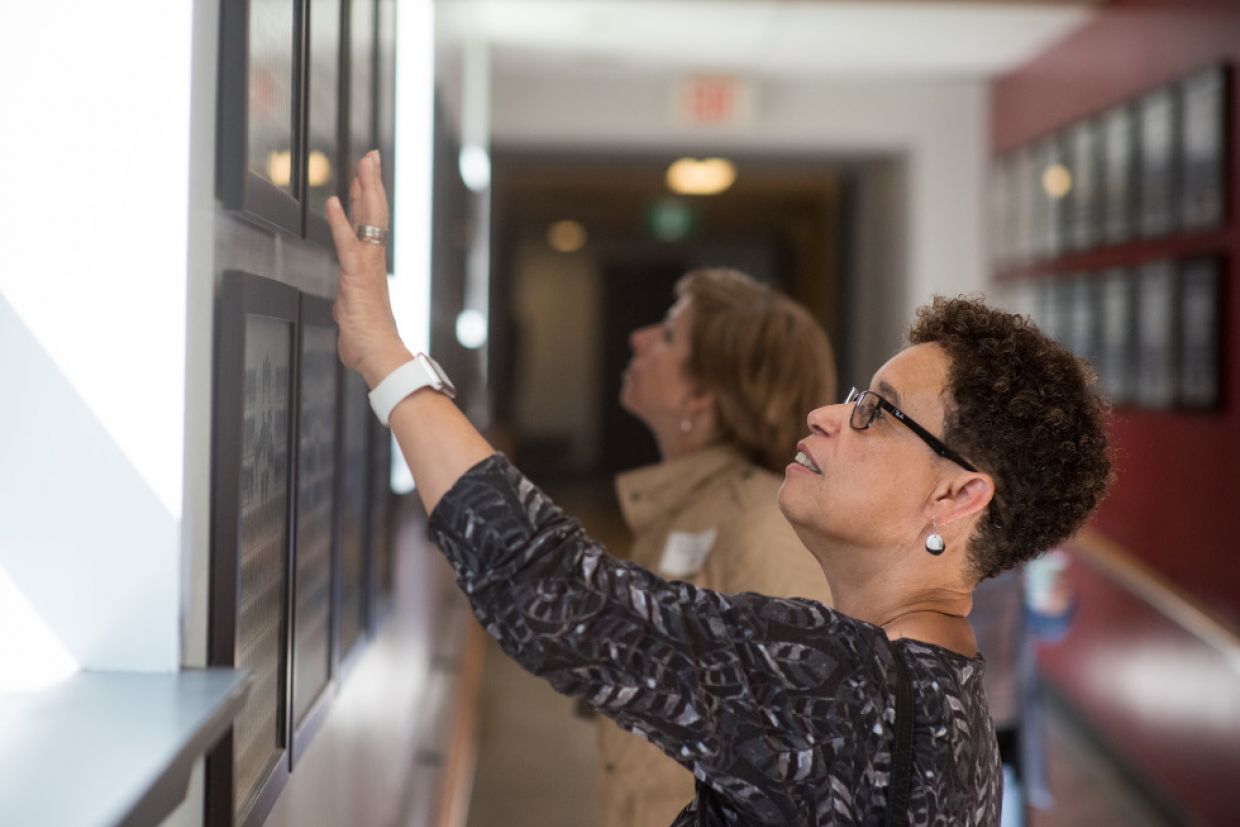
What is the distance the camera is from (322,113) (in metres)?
1.47

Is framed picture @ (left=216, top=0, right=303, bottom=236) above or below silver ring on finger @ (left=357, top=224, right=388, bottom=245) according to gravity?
above

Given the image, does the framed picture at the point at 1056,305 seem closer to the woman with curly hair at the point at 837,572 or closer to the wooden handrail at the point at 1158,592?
the wooden handrail at the point at 1158,592

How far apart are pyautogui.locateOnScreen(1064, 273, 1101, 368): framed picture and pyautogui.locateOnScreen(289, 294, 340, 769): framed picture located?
4.63 m

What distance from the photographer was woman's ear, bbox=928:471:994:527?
1.25 meters

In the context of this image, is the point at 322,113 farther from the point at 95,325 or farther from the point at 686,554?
the point at 686,554

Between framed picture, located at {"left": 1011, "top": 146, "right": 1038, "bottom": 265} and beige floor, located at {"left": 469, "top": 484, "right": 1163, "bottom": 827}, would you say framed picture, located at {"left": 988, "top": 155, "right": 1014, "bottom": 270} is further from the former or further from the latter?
beige floor, located at {"left": 469, "top": 484, "right": 1163, "bottom": 827}

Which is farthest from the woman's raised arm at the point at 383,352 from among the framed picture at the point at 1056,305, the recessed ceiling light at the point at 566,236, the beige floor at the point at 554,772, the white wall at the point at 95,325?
the recessed ceiling light at the point at 566,236

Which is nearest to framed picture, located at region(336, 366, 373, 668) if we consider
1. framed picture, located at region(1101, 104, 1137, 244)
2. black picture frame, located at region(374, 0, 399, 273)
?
black picture frame, located at region(374, 0, 399, 273)

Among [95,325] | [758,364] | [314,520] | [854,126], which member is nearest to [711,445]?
[758,364]

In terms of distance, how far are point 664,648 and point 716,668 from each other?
5 cm

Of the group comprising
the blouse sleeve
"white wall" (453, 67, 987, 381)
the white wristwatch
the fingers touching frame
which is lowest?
the blouse sleeve

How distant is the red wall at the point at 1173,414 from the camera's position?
4301 mm

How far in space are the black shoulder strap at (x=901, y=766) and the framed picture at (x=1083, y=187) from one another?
16.6 feet

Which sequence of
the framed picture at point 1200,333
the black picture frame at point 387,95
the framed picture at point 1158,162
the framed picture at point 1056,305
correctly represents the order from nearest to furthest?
the black picture frame at point 387,95 < the framed picture at point 1200,333 < the framed picture at point 1158,162 < the framed picture at point 1056,305
